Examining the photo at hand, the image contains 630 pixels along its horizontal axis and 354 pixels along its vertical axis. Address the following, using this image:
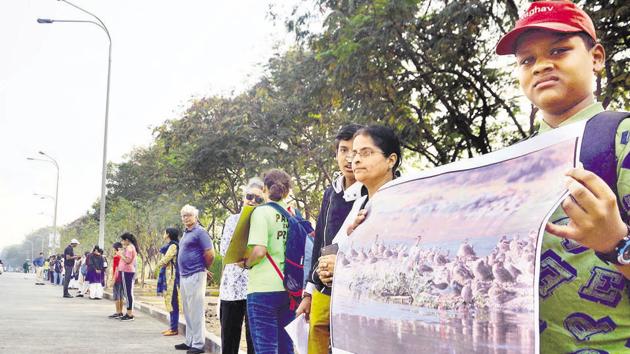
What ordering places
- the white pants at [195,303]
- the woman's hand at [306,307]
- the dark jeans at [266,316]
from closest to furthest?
the woman's hand at [306,307]
the dark jeans at [266,316]
the white pants at [195,303]

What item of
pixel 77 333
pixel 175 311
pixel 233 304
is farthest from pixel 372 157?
pixel 77 333

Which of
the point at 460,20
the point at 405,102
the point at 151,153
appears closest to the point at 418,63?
the point at 405,102

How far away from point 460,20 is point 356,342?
28.6 feet

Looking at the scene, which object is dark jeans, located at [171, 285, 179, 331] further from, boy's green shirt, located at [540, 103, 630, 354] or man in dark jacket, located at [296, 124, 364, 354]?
boy's green shirt, located at [540, 103, 630, 354]

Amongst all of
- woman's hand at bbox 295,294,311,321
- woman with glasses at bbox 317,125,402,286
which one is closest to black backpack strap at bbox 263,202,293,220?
woman's hand at bbox 295,294,311,321

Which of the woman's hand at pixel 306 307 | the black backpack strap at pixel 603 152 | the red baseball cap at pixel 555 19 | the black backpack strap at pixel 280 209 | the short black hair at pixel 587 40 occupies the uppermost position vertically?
the red baseball cap at pixel 555 19

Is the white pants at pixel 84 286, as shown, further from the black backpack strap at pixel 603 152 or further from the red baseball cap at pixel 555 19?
the black backpack strap at pixel 603 152

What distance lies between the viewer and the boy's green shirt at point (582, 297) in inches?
61.2

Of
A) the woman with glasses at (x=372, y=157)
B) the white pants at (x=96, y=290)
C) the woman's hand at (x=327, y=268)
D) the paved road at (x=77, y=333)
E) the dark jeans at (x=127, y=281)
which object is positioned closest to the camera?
the woman's hand at (x=327, y=268)

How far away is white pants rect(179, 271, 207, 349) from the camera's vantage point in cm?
862

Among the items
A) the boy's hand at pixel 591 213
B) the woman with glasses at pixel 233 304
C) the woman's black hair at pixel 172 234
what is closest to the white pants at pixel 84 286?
the woman's black hair at pixel 172 234

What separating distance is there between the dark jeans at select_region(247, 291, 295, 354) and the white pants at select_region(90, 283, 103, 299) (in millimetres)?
19033

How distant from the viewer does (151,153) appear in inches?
1479

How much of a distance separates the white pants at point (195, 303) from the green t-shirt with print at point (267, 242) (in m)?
3.69
